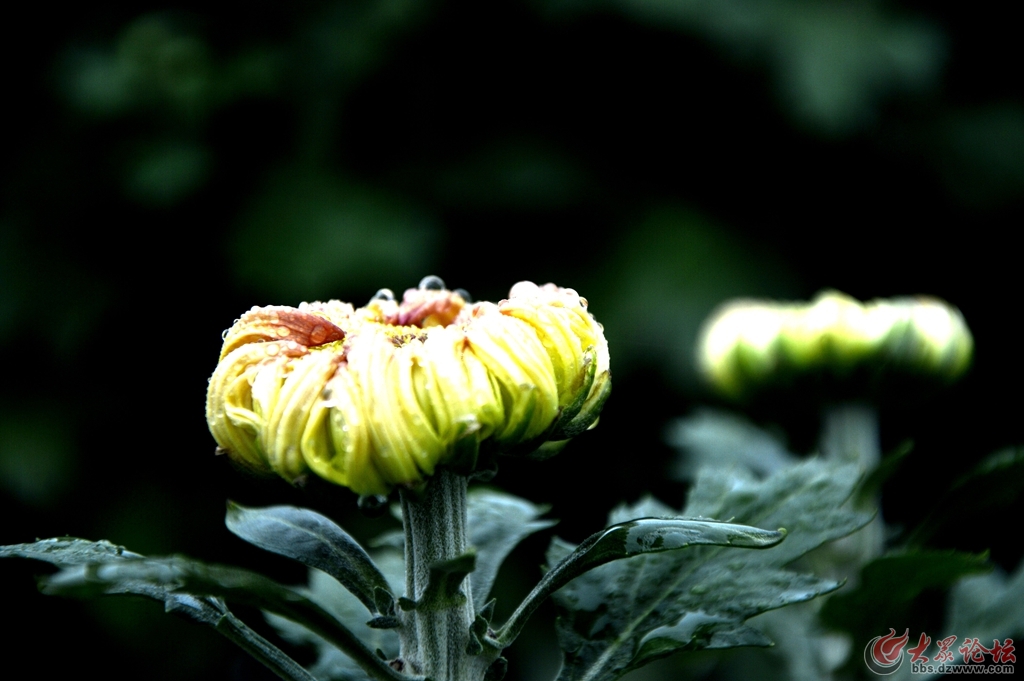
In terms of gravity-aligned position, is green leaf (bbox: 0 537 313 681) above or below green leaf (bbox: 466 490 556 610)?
below

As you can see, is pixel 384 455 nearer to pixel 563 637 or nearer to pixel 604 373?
pixel 604 373

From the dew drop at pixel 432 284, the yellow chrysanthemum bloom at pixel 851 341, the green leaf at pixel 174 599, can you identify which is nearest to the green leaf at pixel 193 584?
the green leaf at pixel 174 599


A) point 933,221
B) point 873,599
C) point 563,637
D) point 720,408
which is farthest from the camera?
point 933,221

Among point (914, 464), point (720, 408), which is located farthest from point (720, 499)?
point (914, 464)

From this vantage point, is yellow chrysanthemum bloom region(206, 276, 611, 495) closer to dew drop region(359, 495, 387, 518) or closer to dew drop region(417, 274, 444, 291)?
dew drop region(359, 495, 387, 518)

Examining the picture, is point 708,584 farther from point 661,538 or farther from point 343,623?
point 343,623

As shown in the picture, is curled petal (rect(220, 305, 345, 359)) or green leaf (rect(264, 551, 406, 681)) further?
green leaf (rect(264, 551, 406, 681))

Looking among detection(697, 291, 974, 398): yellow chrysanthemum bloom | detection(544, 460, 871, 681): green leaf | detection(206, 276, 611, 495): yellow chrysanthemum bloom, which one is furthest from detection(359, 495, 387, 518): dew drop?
detection(697, 291, 974, 398): yellow chrysanthemum bloom
